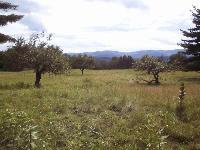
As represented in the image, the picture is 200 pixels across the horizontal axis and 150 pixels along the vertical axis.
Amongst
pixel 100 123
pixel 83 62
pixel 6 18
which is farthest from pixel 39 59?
pixel 83 62

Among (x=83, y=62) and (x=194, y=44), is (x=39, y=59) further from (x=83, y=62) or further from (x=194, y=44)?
Result: (x=83, y=62)

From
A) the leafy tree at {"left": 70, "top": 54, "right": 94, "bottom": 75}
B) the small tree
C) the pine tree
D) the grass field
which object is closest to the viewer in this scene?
the grass field

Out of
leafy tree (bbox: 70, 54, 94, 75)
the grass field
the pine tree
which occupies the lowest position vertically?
the grass field

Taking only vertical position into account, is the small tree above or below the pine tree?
below

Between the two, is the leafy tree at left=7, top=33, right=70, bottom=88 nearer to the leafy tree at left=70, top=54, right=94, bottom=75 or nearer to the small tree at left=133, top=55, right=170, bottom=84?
the small tree at left=133, top=55, right=170, bottom=84

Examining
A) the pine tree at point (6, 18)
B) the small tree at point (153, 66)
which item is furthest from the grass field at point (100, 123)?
the small tree at point (153, 66)

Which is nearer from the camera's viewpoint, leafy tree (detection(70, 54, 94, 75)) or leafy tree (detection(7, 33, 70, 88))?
leafy tree (detection(7, 33, 70, 88))

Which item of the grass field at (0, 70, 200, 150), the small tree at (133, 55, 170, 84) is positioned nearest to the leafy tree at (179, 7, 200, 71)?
the small tree at (133, 55, 170, 84)

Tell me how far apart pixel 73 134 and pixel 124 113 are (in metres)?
3.88

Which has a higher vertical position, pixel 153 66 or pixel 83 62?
pixel 153 66

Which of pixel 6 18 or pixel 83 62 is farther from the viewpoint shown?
pixel 83 62

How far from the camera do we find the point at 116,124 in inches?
564

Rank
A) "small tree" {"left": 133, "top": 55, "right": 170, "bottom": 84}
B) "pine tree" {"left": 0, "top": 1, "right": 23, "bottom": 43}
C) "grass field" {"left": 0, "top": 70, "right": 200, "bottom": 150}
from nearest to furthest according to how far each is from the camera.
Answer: "grass field" {"left": 0, "top": 70, "right": 200, "bottom": 150} → "pine tree" {"left": 0, "top": 1, "right": 23, "bottom": 43} → "small tree" {"left": 133, "top": 55, "right": 170, "bottom": 84}

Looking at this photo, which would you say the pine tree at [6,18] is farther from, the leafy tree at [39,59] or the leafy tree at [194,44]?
the leafy tree at [194,44]
